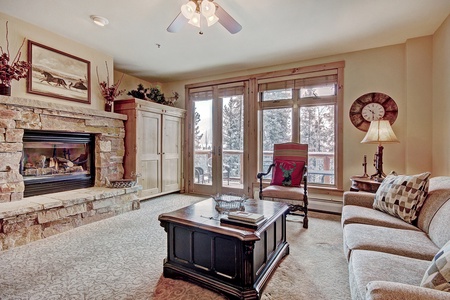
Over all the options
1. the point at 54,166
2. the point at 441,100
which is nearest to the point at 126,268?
the point at 54,166

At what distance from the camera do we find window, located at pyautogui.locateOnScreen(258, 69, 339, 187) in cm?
388

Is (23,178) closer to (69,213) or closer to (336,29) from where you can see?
(69,213)

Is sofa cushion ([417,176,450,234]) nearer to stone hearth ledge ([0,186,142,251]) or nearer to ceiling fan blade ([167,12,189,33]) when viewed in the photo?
ceiling fan blade ([167,12,189,33])

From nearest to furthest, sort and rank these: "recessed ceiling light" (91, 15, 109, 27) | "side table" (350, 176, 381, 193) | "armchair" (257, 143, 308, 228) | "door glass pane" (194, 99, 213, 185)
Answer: "recessed ceiling light" (91, 15, 109, 27), "side table" (350, 176, 381, 193), "armchair" (257, 143, 308, 228), "door glass pane" (194, 99, 213, 185)

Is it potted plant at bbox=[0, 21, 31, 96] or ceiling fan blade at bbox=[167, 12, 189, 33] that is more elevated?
ceiling fan blade at bbox=[167, 12, 189, 33]

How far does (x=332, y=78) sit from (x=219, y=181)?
280 centimetres

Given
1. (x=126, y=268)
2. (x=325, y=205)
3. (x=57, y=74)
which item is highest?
(x=57, y=74)

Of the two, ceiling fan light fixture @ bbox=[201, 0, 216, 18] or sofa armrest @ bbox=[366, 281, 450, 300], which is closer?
sofa armrest @ bbox=[366, 281, 450, 300]

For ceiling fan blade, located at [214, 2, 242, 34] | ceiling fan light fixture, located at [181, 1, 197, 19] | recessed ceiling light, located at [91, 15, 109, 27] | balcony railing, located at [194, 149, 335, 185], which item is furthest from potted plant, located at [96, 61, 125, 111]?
ceiling fan blade, located at [214, 2, 242, 34]

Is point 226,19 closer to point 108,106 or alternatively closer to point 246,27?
point 246,27

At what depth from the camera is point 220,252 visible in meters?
1.70

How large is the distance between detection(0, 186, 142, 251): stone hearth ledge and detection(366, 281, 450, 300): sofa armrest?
3123mm

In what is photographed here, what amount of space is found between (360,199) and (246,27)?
241cm

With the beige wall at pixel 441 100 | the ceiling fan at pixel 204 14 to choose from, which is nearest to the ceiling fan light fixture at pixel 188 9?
the ceiling fan at pixel 204 14
